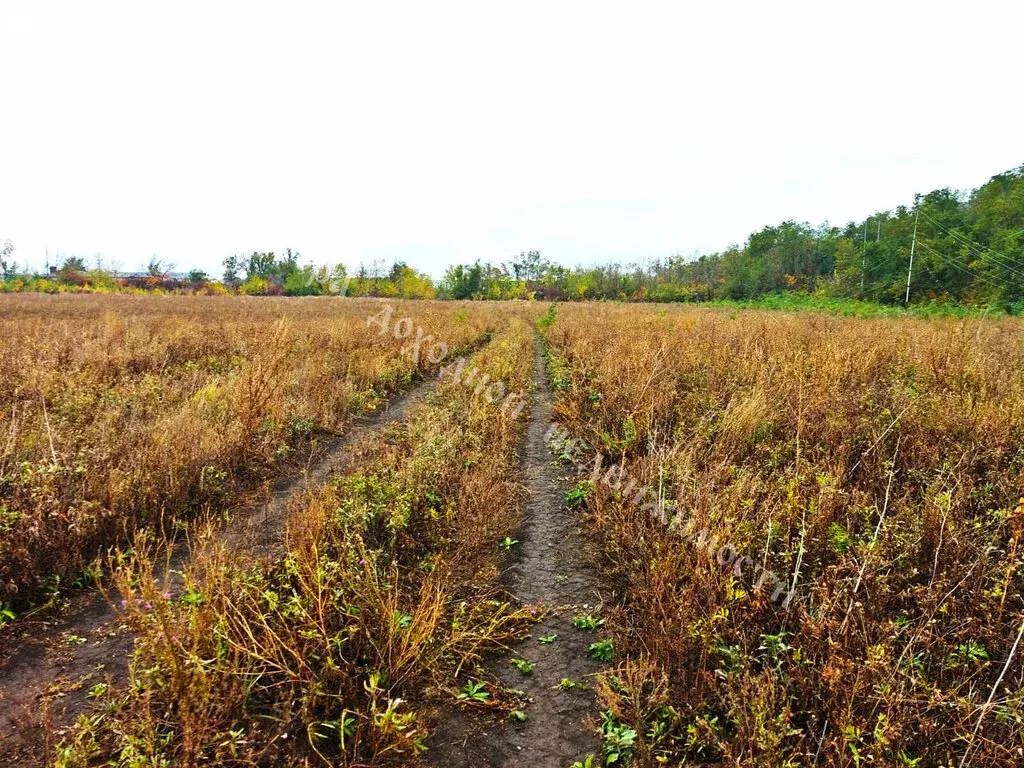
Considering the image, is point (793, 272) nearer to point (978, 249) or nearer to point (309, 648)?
point (978, 249)

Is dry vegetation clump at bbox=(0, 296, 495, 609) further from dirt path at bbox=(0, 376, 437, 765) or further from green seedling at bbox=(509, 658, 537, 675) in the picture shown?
green seedling at bbox=(509, 658, 537, 675)

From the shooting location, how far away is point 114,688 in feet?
6.81

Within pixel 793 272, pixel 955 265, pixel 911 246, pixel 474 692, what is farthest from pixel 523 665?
pixel 793 272

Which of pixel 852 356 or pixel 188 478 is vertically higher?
pixel 852 356

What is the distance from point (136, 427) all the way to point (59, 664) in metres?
2.87

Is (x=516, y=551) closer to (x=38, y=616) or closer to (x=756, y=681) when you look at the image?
(x=756, y=681)

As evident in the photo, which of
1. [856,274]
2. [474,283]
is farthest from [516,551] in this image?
[474,283]

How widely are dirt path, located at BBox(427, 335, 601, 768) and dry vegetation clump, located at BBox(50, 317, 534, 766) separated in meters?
0.14

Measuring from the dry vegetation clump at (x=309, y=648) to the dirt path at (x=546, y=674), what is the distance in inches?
5.6

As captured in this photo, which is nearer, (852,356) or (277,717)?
(277,717)

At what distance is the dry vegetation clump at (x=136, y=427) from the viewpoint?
3076 mm

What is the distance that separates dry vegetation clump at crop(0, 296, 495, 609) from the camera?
3.08 metres

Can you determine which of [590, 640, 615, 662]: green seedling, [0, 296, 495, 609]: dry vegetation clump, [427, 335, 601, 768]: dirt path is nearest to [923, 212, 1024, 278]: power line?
[0, 296, 495, 609]: dry vegetation clump

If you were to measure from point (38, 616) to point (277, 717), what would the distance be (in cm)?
175
